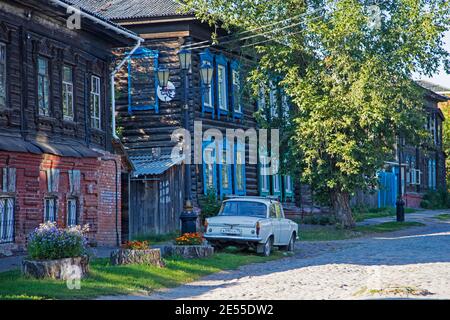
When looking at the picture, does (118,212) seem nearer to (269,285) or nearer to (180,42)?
(180,42)

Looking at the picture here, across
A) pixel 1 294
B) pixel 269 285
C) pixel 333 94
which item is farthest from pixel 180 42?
pixel 1 294

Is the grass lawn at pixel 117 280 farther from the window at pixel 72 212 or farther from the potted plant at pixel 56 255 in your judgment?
the window at pixel 72 212

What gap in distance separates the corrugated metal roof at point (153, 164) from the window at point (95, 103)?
3.15m

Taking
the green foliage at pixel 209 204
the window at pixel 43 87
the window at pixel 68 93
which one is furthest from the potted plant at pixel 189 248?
the green foliage at pixel 209 204

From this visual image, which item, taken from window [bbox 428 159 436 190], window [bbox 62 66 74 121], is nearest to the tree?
window [bbox 62 66 74 121]

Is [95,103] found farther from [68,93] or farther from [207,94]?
[207,94]

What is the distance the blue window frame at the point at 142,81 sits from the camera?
3594cm

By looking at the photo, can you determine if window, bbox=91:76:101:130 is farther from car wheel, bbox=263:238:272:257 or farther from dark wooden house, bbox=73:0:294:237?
car wheel, bbox=263:238:272:257

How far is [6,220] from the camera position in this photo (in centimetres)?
2261

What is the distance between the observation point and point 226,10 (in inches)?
1395

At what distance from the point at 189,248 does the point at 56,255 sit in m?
6.04

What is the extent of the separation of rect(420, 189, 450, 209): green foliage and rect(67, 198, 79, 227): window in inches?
1634

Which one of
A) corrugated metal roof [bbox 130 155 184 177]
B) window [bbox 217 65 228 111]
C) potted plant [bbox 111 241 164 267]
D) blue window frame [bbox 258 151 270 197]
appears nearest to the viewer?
potted plant [bbox 111 241 164 267]

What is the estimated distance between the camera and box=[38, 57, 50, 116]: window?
992 inches
